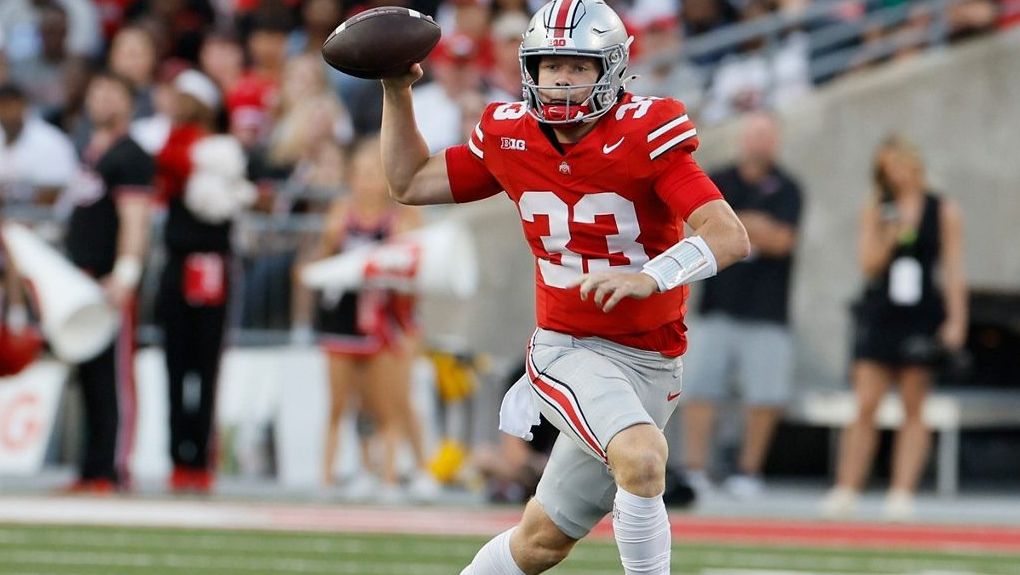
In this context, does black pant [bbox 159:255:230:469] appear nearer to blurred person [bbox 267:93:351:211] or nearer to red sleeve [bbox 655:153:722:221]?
blurred person [bbox 267:93:351:211]

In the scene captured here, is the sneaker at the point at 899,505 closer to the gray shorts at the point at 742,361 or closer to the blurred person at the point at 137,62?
the gray shorts at the point at 742,361

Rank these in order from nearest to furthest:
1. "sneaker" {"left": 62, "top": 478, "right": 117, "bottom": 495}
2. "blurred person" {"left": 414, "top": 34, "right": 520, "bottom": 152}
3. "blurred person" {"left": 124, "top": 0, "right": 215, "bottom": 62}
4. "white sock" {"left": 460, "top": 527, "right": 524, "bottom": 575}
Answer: "white sock" {"left": 460, "top": 527, "right": 524, "bottom": 575} → "sneaker" {"left": 62, "top": 478, "right": 117, "bottom": 495} → "blurred person" {"left": 414, "top": 34, "right": 520, "bottom": 152} → "blurred person" {"left": 124, "top": 0, "right": 215, "bottom": 62}

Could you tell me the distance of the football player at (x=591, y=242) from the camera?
5016 mm

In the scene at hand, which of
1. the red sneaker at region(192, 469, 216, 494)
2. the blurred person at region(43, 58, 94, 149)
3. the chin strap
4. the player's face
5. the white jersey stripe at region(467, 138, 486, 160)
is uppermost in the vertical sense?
the blurred person at region(43, 58, 94, 149)

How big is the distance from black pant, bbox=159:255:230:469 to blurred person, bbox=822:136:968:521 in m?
3.18

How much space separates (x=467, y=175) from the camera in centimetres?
550

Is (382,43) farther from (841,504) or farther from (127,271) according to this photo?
(841,504)

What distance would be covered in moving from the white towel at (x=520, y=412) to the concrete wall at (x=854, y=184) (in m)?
7.09

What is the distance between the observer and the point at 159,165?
33.9 feet

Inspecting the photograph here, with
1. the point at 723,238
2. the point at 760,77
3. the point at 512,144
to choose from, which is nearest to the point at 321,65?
the point at 760,77

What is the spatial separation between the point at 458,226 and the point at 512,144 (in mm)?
5707

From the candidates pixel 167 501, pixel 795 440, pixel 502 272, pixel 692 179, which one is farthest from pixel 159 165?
pixel 692 179

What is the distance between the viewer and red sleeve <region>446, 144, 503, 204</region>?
5492mm

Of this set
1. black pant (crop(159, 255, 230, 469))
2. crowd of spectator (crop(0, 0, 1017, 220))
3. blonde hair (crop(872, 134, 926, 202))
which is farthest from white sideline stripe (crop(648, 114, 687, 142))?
crowd of spectator (crop(0, 0, 1017, 220))
